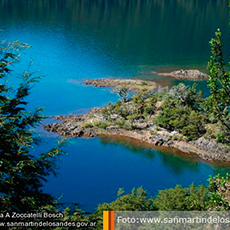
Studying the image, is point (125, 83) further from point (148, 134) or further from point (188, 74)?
point (148, 134)

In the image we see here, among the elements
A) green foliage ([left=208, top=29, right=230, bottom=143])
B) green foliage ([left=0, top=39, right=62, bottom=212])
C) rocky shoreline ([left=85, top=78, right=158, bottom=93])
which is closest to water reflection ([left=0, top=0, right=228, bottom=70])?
rocky shoreline ([left=85, top=78, right=158, bottom=93])

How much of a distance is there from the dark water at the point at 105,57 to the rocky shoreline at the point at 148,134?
1.51 metres

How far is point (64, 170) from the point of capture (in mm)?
38906

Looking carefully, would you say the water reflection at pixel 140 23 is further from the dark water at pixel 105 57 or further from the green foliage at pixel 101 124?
the green foliage at pixel 101 124

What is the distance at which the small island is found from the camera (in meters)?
43.5

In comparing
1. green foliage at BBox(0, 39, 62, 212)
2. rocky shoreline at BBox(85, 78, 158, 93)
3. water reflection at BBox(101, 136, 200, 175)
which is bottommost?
water reflection at BBox(101, 136, 200, 175)

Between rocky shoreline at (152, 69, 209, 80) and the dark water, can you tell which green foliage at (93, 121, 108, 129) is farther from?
rocky shoreline at (152, 69, 209, 80)

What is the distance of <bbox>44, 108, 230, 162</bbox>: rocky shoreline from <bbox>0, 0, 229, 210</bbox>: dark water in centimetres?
151

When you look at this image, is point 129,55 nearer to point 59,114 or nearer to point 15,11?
point 59,114

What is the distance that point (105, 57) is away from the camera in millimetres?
72688

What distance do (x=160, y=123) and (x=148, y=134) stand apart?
2115 mm

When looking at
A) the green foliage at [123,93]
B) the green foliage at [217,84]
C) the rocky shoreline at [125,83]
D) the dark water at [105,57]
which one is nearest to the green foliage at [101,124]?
the dark water at [105,57]

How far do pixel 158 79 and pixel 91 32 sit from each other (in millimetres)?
30606

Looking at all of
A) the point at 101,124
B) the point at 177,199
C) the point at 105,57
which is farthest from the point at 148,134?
the point at 105,57
